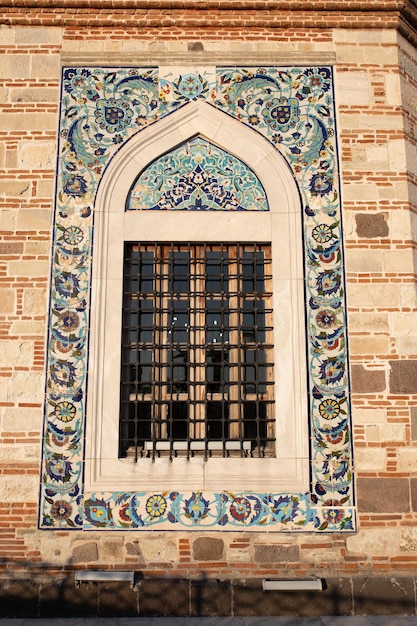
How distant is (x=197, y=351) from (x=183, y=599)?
2.07 m

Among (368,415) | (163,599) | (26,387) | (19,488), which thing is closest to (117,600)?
(163,599)

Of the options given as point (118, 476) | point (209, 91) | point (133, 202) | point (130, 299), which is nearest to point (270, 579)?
point (118, 476)

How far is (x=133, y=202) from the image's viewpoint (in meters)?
5.70

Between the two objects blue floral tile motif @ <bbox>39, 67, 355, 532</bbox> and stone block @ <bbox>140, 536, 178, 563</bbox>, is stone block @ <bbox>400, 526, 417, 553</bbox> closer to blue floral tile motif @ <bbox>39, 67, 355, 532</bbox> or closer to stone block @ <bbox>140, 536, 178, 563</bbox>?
blue floral tile motif @ <bbox>39, 67, 355, 532</bbox>

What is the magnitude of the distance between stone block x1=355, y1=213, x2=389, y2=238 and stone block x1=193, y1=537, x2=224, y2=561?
9.85 ft

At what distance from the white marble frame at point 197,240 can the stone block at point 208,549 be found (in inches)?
16.5

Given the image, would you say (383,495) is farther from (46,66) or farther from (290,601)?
(46,66)

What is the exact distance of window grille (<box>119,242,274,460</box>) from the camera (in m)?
5.37

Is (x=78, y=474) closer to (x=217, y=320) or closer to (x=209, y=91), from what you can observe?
(x=217, y=320)

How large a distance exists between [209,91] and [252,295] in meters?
2.05

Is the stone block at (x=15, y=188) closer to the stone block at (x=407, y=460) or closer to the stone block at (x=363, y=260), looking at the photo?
the stone block at (x=363, y=260)

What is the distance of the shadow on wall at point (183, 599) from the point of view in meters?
4.93

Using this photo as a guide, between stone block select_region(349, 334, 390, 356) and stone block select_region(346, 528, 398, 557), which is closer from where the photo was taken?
stone block select_region(346, 528, 398, 557)

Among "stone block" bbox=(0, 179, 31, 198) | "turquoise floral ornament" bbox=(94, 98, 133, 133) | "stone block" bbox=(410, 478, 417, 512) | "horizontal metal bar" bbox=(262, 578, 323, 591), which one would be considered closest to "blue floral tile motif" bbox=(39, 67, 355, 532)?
"turquoise floral ornament" bbox=(94, 98, 133, 133)
